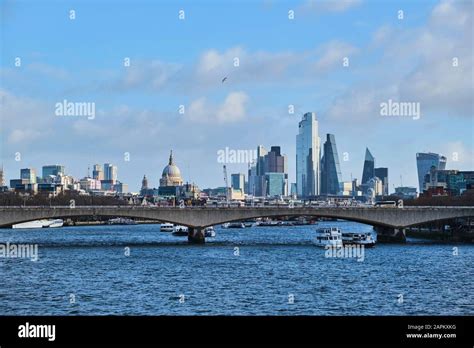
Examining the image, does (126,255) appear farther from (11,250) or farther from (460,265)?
(460,265)

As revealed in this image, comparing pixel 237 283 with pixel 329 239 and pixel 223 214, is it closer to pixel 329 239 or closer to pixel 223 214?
pixel 329 239

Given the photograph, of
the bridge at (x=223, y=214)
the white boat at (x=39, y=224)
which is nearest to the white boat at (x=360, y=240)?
the bridge at (x=223, y=214)

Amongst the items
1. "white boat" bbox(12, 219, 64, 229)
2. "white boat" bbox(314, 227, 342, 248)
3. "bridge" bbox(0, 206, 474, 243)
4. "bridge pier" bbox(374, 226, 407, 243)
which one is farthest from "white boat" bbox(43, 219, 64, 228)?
"white boat" bbox(314, 227, 342, 248)

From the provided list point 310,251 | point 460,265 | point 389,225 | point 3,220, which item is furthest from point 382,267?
point 3,220

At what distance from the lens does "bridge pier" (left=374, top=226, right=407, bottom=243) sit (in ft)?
259

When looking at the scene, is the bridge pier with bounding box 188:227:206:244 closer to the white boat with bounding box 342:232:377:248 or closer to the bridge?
the bridge

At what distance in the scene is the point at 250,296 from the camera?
3384 centimetres

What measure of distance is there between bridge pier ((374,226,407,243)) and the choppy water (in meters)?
15.2

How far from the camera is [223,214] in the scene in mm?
76625

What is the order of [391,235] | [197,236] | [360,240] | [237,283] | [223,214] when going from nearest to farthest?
[237,283] → [360,240] → [223,214] → [197,236] → [391,235]

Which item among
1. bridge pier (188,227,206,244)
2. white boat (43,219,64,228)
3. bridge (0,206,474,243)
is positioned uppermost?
bridge (0,206,474,243)

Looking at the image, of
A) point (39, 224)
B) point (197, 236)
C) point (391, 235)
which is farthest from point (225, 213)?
point (39, 224)

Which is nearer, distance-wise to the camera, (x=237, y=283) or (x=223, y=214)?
(x=237, y=283)

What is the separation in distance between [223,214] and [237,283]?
37519mm
